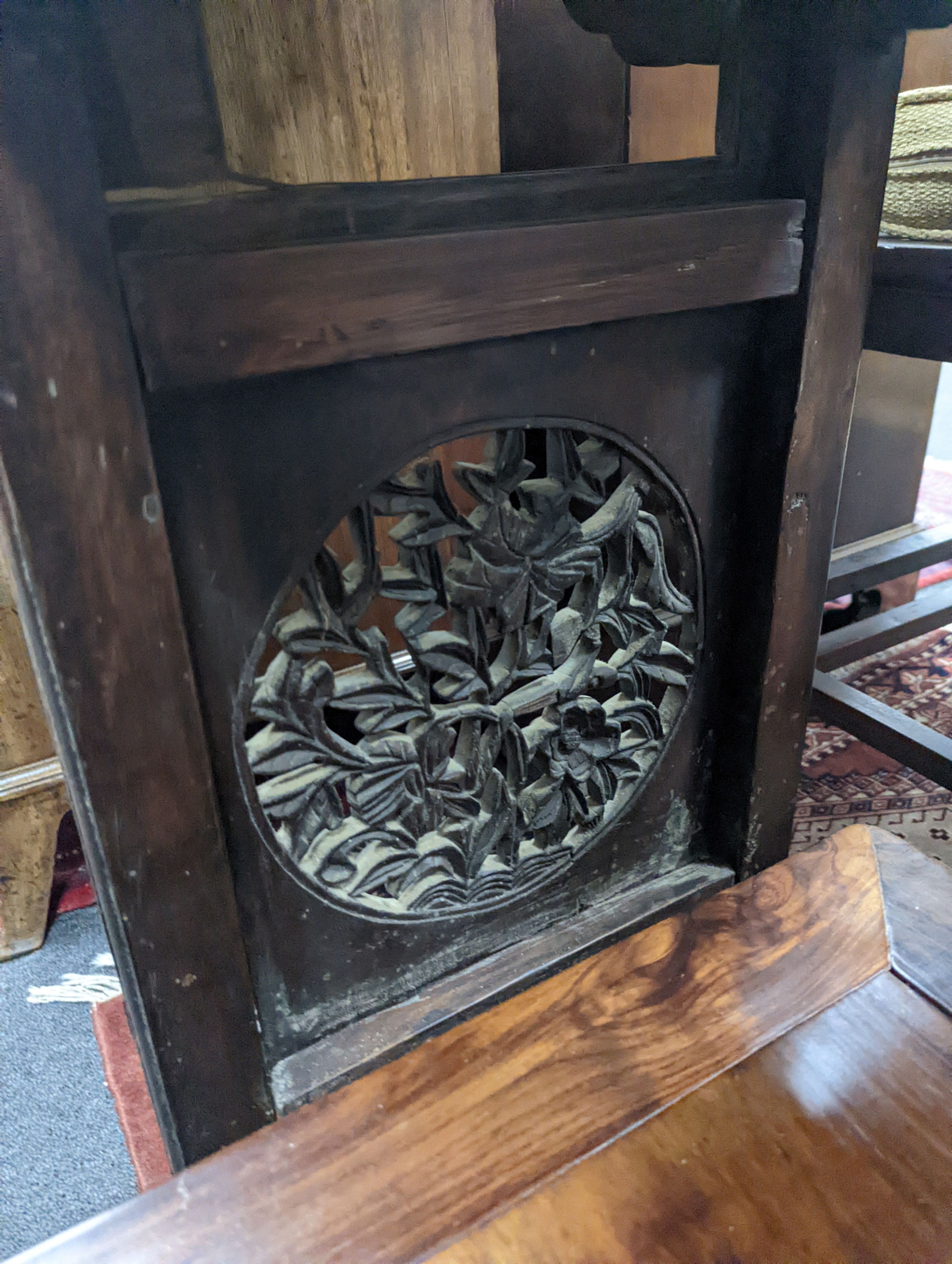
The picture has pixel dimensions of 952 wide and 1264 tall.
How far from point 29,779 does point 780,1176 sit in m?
0.99

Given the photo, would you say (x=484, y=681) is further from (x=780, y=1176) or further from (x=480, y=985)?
(x=780, y=1176)

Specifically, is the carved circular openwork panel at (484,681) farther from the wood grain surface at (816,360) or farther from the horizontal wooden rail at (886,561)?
the horizontal wooden rail at (886,561)

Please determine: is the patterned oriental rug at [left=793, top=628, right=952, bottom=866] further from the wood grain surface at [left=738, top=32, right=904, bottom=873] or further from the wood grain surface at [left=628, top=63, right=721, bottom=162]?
the wood grain surface at [left=628, top=63, right=721, bottom=162]

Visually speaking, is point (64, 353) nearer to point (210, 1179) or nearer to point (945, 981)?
point (210, 1179)

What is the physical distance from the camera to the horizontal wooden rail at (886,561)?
1571 millimetres

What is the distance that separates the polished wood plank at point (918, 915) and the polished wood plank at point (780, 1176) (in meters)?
0.04

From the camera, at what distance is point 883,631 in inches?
59.9

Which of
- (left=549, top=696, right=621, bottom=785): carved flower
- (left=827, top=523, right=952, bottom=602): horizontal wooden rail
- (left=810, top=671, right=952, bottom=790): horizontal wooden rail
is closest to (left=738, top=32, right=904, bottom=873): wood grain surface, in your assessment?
(left=549, top=696, right=621, bottom=785): carved flower

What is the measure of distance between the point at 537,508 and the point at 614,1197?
0.45 m

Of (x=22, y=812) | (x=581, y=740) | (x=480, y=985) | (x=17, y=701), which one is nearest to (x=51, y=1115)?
(x=22, y=812)

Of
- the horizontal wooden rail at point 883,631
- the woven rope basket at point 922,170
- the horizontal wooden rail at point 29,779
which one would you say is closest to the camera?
the woven rope basket at point 922,170

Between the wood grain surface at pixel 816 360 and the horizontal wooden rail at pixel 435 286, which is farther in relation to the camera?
the wood grain surface at pixel 816 360

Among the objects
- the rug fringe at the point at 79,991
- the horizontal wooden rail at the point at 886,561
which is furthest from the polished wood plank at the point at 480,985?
the horizontal wooden rail at the point at 886,561

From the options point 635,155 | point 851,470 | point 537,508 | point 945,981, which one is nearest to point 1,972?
point 537,508
